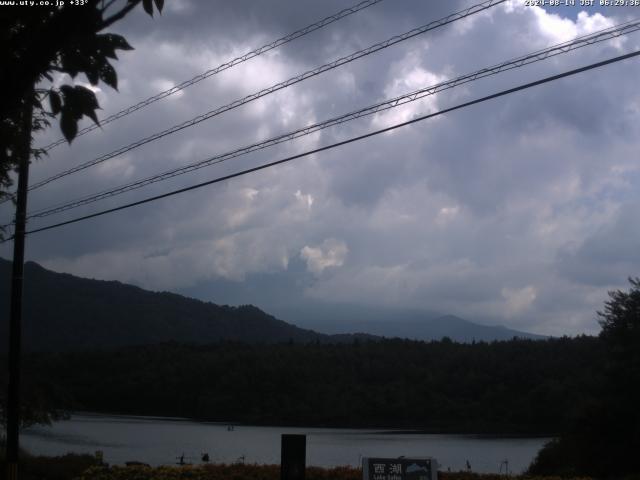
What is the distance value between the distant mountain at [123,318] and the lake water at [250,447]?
73677 mm

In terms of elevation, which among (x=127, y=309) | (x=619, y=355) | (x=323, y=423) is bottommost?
(x=323, y=423)

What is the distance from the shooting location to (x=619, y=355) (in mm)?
29828

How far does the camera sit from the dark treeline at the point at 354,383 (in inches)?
2308

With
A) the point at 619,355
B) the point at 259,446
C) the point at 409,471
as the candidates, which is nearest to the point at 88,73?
the point at 409,471

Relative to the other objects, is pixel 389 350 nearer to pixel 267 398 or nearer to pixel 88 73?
pixel 267 398

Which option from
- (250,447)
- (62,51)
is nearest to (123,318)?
(250,447)

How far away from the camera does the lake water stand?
3300 centimetres

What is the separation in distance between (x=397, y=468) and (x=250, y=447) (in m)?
26.7

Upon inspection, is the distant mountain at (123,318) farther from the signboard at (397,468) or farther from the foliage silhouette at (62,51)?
the foliage silhouette at (62,51)

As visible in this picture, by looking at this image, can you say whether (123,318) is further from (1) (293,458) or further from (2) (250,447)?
(1) (293,458)

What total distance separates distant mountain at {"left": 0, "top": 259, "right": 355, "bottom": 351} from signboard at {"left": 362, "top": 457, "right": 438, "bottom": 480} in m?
111

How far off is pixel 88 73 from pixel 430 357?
73228 mm

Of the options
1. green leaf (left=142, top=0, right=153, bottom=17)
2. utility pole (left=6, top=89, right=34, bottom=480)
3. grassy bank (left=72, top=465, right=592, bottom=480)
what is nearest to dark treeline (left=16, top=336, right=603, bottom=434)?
grassy bank (left=72, top=465, right=592, bottom=480)

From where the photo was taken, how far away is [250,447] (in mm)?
39844
